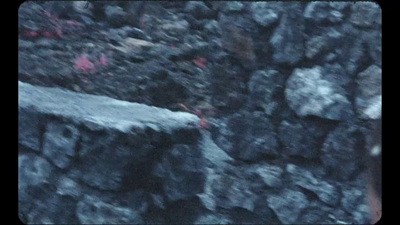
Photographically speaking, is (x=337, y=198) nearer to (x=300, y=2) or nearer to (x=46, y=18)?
(x=300, y=2)

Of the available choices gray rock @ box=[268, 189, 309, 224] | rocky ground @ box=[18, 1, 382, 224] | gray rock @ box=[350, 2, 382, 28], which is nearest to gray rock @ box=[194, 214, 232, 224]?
rocky ground @ box=[18, 1, 382, 224]

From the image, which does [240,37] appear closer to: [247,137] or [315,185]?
[247,137]

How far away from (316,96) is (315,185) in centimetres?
24

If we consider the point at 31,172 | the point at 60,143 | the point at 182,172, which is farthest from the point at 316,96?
the point at 31,172

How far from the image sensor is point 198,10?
138cm

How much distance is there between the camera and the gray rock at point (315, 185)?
1396 mm

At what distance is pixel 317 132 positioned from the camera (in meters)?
1.38

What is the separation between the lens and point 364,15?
134 centimetres

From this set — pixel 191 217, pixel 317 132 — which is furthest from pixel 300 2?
pixel 191 217

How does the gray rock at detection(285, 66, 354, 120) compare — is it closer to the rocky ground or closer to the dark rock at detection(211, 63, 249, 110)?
the rocky ground

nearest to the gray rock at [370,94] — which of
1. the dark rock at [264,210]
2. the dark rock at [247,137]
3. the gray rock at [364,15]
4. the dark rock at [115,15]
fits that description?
the gray rock at [364,15]

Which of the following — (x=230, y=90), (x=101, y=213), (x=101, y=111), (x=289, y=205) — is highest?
(x=230, y=90)

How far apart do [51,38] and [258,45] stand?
1.82 ft

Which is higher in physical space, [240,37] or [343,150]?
[240,37]
